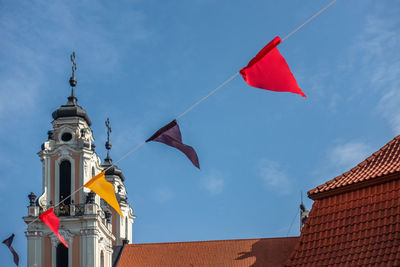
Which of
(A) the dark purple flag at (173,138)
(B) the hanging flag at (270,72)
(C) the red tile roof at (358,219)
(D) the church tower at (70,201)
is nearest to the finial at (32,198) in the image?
(D) the church tower at (70,201)

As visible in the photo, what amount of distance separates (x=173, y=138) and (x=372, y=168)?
4.05 metres

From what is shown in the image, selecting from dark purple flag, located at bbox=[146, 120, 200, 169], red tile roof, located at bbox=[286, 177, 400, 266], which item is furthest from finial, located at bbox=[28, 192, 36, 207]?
dark purple flag, located at bbox=[146, 120, 200, 169]

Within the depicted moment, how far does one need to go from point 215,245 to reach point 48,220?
79.8 feet

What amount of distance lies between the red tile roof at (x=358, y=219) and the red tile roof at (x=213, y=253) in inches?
1000

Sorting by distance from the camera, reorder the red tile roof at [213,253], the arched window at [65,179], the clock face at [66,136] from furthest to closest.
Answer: the red tile roof at [213,253] → the clock face at [66,136] → the arched window at [65,179]

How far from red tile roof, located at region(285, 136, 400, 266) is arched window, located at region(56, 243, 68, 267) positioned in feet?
79.1

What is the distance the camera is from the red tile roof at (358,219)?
13.0 m

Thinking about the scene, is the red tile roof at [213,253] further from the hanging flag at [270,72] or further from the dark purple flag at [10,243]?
the hanging flag at [270,72]

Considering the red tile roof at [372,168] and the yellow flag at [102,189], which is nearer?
the red tile roof at [372,168]

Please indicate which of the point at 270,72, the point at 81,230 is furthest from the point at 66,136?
the point at 270,72

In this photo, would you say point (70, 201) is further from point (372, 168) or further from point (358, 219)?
point (358, 219)

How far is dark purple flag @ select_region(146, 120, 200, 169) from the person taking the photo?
12.9 metres

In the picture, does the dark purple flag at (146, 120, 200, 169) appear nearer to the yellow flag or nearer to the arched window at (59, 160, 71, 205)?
the yellow flag

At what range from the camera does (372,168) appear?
14383 mm
